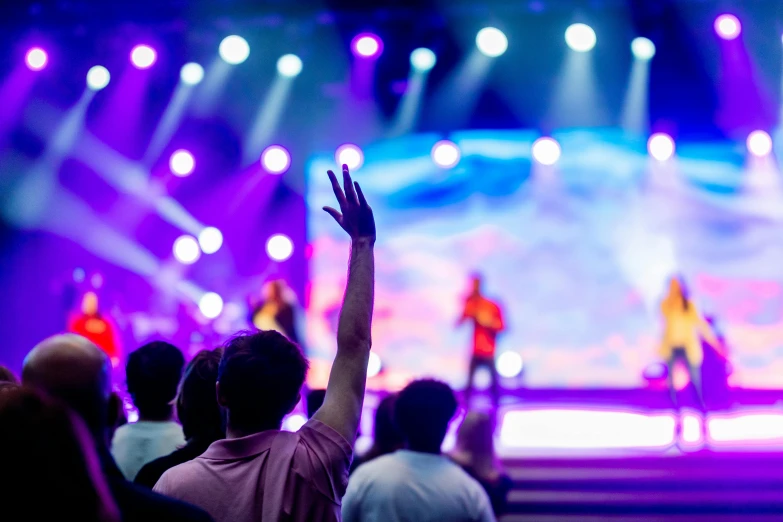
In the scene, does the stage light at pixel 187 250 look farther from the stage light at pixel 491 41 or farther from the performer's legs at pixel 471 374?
the stage light at pixel 491 41

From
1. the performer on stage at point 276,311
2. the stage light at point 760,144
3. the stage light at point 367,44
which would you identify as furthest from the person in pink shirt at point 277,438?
the stage light at point 760,144

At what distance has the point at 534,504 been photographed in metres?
5.83

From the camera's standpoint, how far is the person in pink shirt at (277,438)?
153 centimetres

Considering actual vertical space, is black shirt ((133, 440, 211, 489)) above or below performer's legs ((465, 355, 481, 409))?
below

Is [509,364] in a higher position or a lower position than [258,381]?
higher

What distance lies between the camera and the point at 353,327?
165cm

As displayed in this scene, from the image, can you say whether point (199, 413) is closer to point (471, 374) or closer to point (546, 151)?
point (471, 374)

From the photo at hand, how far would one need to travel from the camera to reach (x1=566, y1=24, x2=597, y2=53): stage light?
8.27 metres

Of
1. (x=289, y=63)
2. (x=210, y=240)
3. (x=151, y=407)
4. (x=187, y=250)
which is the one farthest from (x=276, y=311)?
(x=151, y=407)

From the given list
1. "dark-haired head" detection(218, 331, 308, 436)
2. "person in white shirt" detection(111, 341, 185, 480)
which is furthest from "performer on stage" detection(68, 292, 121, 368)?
"dark-haired head" detection(218, 331, 308, 436)

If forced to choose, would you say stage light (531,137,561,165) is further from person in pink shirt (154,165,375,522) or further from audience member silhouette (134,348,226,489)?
person in pink shirt (154,165,375,522)

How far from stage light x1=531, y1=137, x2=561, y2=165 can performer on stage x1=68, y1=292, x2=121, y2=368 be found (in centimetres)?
459

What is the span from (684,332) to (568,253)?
1.51m

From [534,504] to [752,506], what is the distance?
56.4 inches
